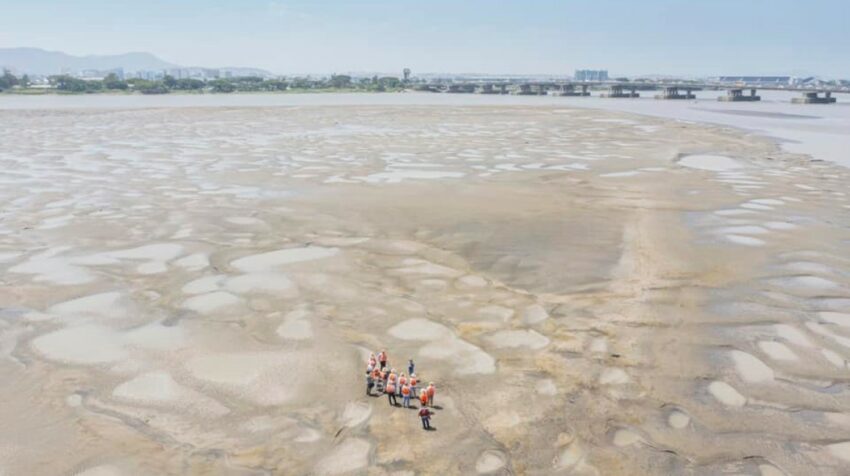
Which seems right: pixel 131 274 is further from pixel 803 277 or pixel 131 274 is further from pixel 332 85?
pixel 332 85

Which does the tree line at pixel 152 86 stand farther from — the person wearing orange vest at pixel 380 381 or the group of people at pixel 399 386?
the person wearing orange vest at pixel 380 381

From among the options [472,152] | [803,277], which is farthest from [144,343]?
[472,152]

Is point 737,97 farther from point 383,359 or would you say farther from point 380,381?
point 380,381

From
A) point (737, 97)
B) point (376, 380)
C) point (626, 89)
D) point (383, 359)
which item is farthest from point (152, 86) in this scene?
point (376, 380)

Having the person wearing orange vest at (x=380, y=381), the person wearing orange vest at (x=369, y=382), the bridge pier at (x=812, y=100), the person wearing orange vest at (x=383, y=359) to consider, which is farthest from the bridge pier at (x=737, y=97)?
the person wearing orange vest at (x=369, y=382)

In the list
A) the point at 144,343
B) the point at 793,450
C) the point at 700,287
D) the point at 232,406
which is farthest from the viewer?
the point at 700,287

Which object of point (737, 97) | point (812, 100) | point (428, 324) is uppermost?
point (737, 97)
